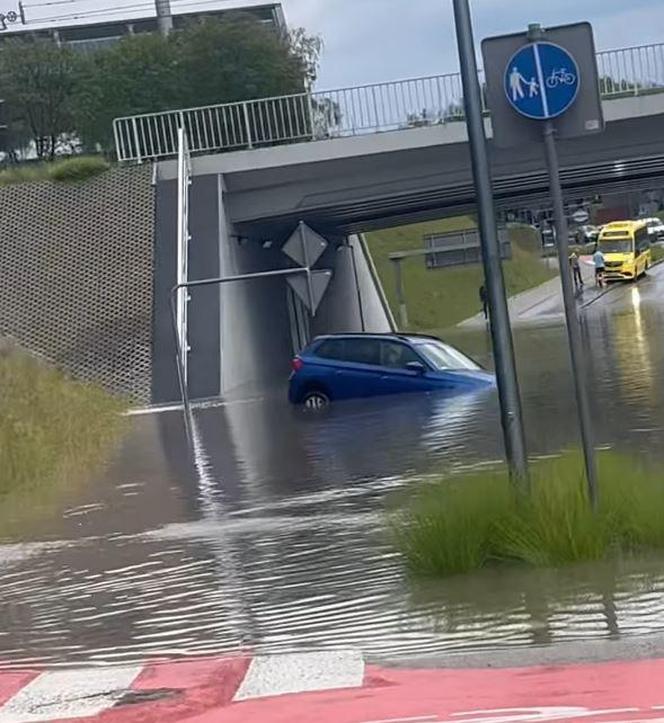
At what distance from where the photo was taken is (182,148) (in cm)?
3581

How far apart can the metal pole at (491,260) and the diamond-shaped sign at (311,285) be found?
17.1 metres

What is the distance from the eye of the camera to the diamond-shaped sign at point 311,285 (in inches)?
1082

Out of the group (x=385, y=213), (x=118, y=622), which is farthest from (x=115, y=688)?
(x=385, y=213)

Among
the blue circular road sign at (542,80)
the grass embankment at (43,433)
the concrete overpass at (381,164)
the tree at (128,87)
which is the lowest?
the grass embankment at (43,433)

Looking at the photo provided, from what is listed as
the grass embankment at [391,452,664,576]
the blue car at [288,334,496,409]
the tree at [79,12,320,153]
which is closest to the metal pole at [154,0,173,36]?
the tree at [79,12,320,153]

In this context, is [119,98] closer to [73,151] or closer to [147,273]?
[73,151]

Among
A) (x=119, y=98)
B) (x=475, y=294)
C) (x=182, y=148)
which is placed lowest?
(x=475, y=294)

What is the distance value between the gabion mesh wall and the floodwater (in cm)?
1047

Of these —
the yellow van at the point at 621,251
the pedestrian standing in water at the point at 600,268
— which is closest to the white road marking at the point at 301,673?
the pedestrian standing in water at the point at 600,268

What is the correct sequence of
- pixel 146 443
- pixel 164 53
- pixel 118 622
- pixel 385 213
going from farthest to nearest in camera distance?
pixel 164 53 → pixel 385 213 → pixel 146 443 → pixel 118 622

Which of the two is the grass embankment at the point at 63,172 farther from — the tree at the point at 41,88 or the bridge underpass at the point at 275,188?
the tree at the point at 41,88

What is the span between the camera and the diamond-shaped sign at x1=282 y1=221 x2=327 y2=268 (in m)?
28.5

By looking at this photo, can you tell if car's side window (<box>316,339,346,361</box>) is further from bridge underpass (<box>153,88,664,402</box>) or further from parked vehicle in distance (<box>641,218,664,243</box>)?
parked vehicle in distance (<box>641,218,664,243</box>)

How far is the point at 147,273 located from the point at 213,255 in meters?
1.58
